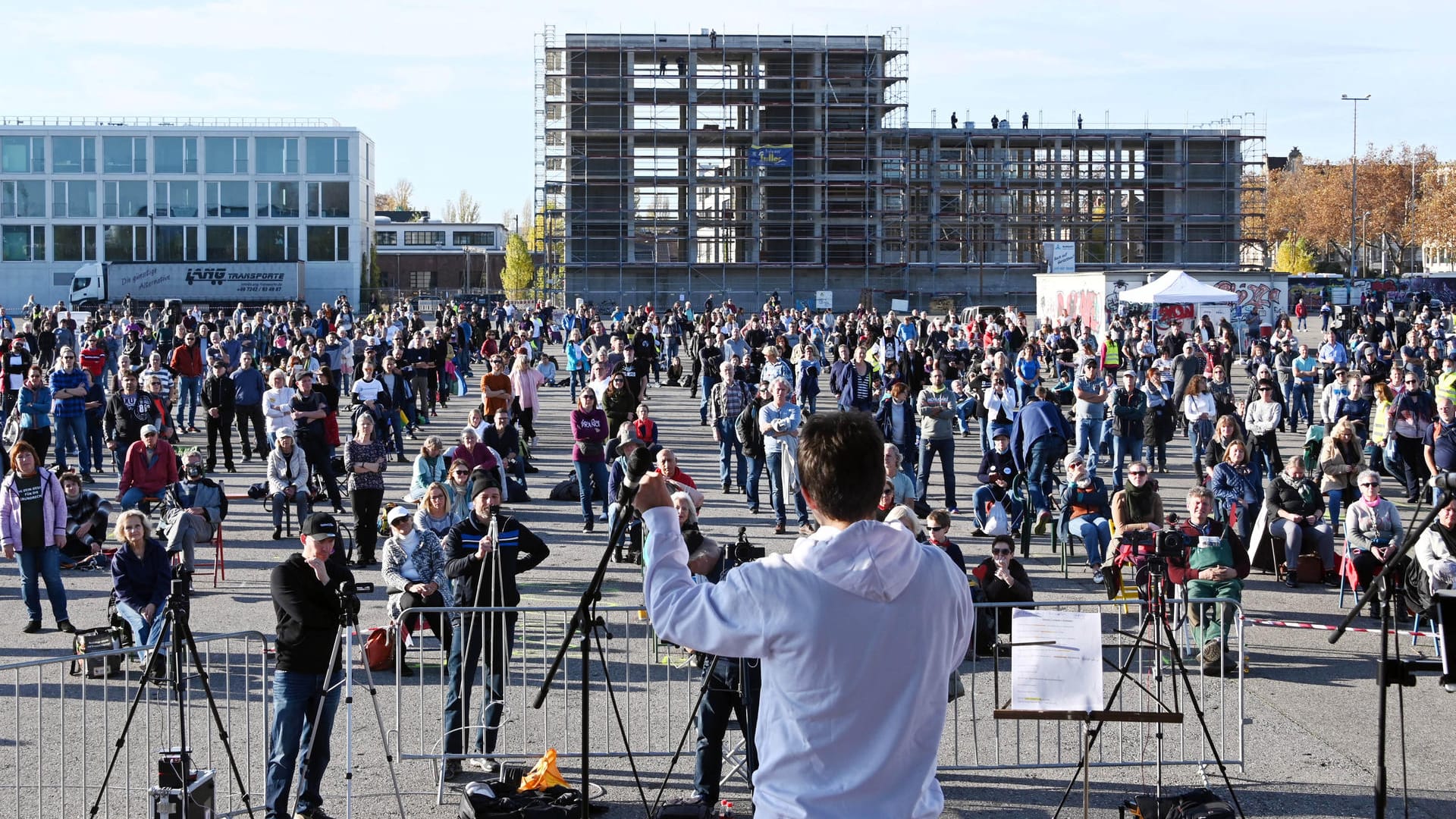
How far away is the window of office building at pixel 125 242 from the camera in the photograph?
244 feet

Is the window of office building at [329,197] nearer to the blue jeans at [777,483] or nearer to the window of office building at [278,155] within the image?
the window of office building at [278,155]

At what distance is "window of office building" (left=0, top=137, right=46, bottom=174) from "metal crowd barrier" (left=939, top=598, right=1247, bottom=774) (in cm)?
7584

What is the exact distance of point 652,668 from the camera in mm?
9812

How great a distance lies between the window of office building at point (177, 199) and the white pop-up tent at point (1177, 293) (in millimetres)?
53219

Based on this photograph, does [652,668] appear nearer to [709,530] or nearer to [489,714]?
[489,714]

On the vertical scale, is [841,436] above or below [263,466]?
above

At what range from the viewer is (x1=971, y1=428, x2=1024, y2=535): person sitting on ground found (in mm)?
13992

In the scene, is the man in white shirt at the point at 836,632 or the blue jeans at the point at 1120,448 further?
the blue jeans at the point at 1120,448

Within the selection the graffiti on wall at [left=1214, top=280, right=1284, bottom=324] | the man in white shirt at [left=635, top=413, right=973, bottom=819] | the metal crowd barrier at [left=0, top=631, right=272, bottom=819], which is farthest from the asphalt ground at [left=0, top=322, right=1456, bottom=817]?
the graffiti on wall at [left=1214, top=280, right=1284, bottom=324]

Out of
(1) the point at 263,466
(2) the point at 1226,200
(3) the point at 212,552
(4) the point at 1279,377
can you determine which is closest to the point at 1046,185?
(2) the point at 1226,200

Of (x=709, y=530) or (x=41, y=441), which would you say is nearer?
(x=709, y=530)

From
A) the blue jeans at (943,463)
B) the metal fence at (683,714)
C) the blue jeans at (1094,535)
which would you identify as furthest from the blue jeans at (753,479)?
the metal fence at (683,714)

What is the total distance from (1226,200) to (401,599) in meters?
74.2

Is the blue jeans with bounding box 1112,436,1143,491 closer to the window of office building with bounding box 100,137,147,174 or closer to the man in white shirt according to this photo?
the man in white shirt
